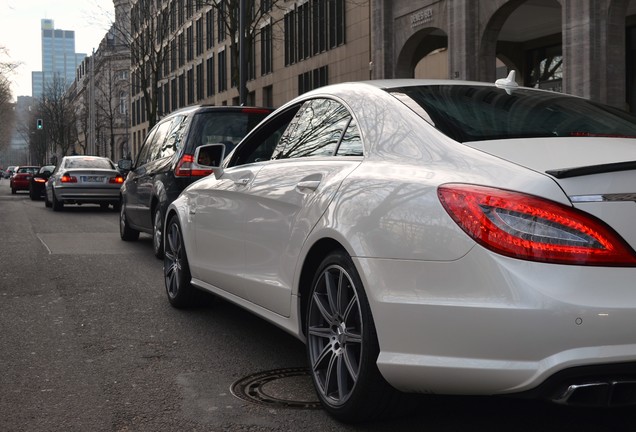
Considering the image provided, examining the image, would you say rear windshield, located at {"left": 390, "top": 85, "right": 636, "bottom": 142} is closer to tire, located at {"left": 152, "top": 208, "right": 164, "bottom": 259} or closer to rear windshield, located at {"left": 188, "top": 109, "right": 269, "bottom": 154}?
rear windshield, located at {"left": 188, "top": 109, "right": 269, "bottom": 154}

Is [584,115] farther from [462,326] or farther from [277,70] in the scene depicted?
[277,70]

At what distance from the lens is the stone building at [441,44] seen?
605 inches

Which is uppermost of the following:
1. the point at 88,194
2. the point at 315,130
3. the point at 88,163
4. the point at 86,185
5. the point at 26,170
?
the point at 26,170

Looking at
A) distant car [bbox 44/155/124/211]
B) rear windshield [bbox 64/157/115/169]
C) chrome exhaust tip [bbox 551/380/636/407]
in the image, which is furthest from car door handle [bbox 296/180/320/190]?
rear windshield [bbox 64/157/115/169]

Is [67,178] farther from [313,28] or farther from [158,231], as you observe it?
[313,28]

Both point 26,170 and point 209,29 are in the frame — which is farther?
point 209,29

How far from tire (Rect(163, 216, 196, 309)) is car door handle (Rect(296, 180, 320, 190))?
7.29 feet

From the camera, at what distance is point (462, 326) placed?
108 inches

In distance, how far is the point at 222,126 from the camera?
895 centimetres

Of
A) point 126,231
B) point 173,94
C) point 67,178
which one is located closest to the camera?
point 126,231

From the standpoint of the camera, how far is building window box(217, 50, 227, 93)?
1781 inches

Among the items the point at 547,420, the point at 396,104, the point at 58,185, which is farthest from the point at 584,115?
the point at 58,185

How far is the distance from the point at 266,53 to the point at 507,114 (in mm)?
36707

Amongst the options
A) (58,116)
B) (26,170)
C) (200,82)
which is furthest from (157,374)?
(58,116)
